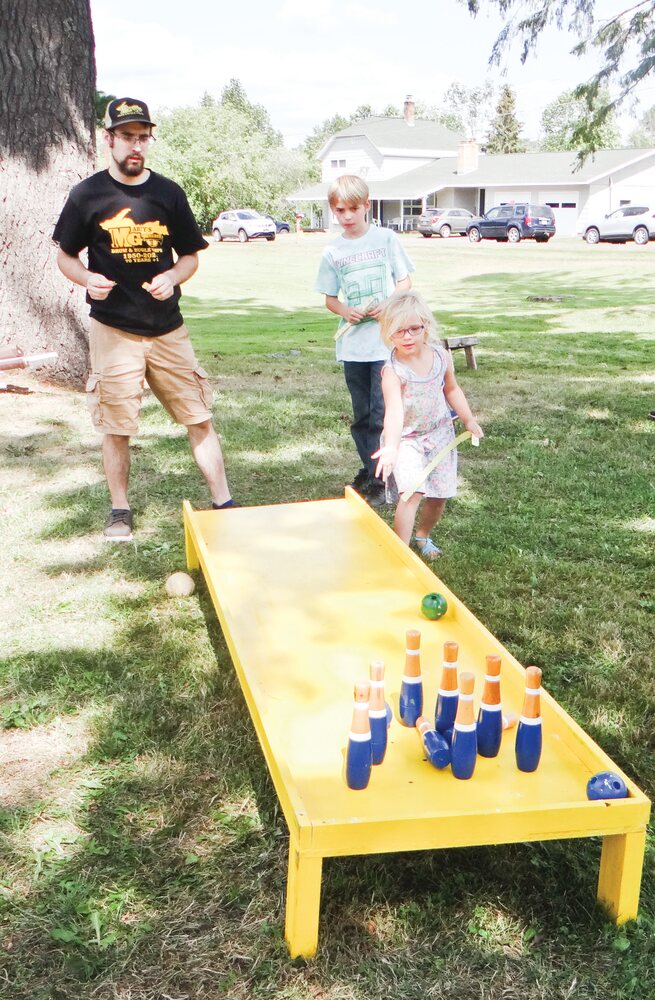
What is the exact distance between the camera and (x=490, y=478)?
610cm

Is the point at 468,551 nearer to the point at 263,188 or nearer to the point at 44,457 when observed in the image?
the point at 44,457

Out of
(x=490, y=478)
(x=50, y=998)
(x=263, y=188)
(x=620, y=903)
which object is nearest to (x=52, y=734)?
(x=50, y=998)

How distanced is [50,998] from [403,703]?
3.90 feet

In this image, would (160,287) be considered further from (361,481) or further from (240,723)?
(240,723)

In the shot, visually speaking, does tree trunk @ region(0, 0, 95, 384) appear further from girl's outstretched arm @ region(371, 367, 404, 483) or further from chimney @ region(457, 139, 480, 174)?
chimney @ region(457, 139, 480, 174)

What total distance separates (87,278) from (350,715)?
277 centimetres

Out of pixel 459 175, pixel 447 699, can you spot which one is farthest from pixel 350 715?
pixel 459 175

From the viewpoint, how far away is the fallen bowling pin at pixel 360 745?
2406mm

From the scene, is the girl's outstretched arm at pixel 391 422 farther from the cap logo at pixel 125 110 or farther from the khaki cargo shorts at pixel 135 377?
the cap logo at pixel 125 110

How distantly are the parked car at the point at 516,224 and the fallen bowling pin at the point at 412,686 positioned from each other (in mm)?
37971

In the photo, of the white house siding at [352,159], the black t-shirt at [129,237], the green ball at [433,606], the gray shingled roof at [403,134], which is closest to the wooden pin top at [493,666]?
the green ball at [433,606]

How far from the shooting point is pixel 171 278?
4.80m

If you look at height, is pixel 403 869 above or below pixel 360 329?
below

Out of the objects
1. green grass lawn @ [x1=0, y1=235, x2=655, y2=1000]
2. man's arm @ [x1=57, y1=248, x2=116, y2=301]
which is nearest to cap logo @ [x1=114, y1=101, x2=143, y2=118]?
man's arm @ [x1=57, y1=248, x2=116, y2=301]
